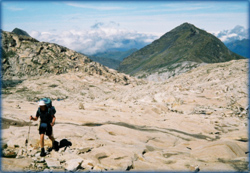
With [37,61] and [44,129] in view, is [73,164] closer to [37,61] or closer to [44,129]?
[44,129]

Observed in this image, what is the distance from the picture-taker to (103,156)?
44.0ft

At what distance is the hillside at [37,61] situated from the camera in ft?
332

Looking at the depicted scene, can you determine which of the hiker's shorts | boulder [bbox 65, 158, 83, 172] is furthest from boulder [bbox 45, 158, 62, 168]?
the hiker's shorts

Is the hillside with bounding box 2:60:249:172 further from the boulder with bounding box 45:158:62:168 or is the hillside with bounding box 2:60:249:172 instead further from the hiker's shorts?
the hiker's shorts

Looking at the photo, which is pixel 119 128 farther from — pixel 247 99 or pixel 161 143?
pixel 247 99

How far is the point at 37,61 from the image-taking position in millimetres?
106750

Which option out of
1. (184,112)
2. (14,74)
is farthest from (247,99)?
(14,74)

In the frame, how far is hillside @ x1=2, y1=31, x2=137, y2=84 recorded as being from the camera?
101 meters

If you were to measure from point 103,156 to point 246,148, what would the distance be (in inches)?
521

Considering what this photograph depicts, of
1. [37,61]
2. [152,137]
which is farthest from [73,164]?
[37,61]

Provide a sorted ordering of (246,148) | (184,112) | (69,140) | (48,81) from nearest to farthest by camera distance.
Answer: (69,140)
(246,148)
(184,112)
(48,81)

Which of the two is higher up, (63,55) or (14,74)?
(63,55)

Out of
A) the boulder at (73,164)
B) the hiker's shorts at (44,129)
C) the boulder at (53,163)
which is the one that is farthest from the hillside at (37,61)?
the boulder at (73,164)

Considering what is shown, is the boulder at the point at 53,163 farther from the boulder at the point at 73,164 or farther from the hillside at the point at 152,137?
the boulder at the point at 73,164
